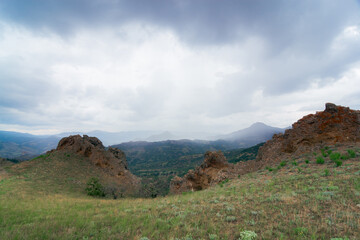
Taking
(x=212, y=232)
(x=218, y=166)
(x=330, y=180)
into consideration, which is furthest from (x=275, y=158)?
(x=212, y=232)

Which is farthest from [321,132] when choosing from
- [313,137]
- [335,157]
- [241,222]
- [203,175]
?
[241,222]

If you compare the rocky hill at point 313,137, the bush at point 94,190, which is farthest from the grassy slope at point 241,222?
the bush at point 94,190

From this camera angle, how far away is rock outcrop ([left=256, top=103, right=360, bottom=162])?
61.4 ft

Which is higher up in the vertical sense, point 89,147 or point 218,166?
point 89,147

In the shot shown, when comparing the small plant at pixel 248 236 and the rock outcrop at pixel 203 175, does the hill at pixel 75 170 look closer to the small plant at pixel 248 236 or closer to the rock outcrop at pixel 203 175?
the rock outcrop at pixel 203 175

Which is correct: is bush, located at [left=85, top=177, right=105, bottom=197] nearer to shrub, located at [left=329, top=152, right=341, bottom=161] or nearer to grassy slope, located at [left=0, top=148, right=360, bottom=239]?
grassy slope, located at [left=0, top=148, right=360, bottom=239]

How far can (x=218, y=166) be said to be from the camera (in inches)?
1098

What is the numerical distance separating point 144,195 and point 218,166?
13604mm

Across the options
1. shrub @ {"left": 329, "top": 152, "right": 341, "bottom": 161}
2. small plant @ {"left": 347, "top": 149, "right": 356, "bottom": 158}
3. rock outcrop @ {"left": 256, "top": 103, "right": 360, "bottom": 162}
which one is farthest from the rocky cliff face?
small plant @ {"left": 347, "top": 149, "right": 356, "bottom": 158}

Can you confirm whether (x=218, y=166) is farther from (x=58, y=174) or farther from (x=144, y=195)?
(x=58, y=174)

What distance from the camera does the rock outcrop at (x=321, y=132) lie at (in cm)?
1870

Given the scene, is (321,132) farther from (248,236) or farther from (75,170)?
(75,170)

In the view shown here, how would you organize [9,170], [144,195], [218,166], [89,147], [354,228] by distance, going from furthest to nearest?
[89,147], [218,166], [9,170], [144,195], [354,228]

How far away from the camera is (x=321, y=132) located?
20.1 m
